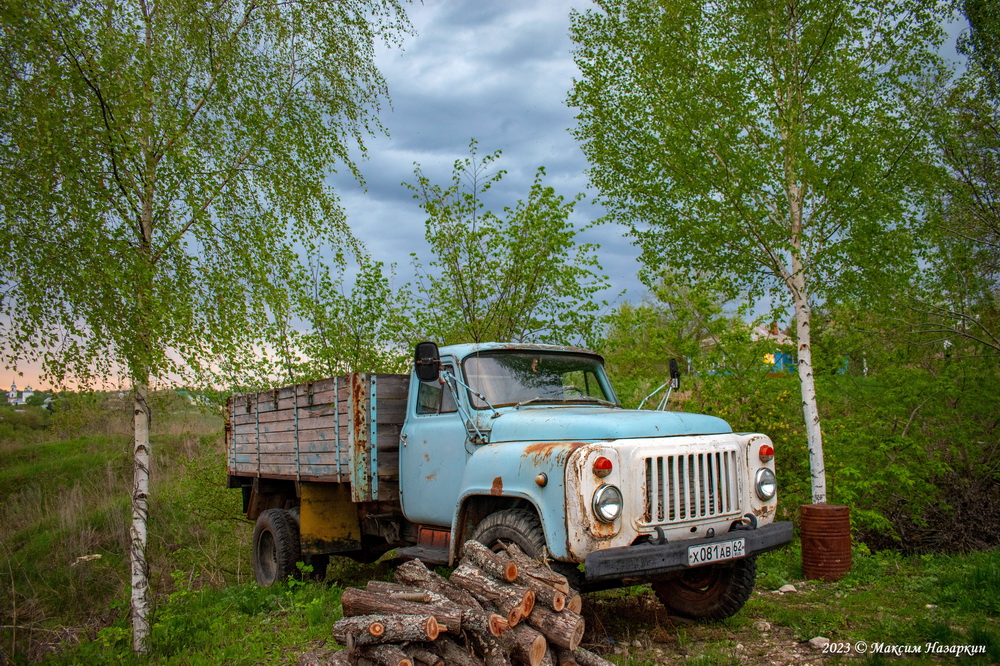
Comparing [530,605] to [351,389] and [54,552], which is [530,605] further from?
[54,552]

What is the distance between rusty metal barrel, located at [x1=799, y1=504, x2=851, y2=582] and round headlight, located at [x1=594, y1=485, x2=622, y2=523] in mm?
3746

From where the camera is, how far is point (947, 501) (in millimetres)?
9523

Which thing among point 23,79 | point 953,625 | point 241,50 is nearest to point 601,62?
point 241,50

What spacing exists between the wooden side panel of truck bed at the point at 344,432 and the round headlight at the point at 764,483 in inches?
119

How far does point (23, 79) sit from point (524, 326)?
6.25m

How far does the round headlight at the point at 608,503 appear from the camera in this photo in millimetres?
4121

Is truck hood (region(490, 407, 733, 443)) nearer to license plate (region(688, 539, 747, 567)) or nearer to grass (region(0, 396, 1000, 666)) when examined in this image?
license plate (region(688, 539, 747, 567))

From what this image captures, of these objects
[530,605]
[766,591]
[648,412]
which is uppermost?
[648,412]

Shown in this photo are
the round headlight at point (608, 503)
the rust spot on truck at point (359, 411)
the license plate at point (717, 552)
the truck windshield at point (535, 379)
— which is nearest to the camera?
the round headlight at point (608, 503)

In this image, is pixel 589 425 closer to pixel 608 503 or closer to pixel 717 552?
pixel 608 503

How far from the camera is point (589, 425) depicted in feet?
14.9

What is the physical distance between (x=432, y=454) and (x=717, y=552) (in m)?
2.36

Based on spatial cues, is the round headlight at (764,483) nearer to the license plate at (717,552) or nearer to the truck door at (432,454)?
the license plate at (717,552)

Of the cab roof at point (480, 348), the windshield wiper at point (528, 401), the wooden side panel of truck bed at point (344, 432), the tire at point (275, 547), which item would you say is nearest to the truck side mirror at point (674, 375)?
the cab roof at point (480, 348)
